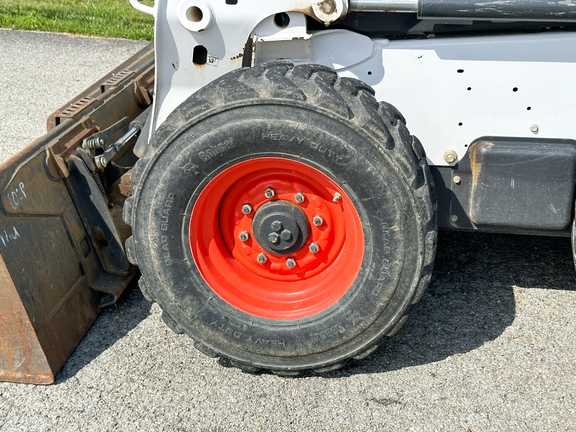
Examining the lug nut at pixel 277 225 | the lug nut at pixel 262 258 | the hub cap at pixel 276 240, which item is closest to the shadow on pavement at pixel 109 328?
the hub cap at pixel 276 240

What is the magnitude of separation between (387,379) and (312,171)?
3.03 feet

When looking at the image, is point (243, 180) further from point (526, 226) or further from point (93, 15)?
point (93, 15)

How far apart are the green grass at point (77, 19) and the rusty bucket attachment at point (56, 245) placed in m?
4.53

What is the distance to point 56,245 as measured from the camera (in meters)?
2.92

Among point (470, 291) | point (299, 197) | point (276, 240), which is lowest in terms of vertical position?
point (470, 291)

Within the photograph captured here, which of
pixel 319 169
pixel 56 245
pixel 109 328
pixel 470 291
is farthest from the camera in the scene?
pixel 470 291

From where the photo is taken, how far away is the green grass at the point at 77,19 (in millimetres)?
7648

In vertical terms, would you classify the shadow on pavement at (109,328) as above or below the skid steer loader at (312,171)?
below

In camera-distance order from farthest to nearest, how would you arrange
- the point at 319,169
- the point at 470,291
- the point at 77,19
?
1. the point at 77,19
2. the point at 470,291
3. the point at 319,169

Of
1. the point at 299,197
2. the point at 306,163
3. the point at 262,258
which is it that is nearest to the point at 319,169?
the point at 306,163

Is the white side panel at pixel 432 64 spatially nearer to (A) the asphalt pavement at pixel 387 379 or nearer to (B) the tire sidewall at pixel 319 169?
(B) the tire sidewall at pixel 319 169

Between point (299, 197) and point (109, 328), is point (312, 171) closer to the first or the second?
point (299, 197)

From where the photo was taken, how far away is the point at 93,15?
Answer: 26.9ft

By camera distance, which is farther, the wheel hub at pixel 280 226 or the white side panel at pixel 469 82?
the wheel hub at pixel 280 226
